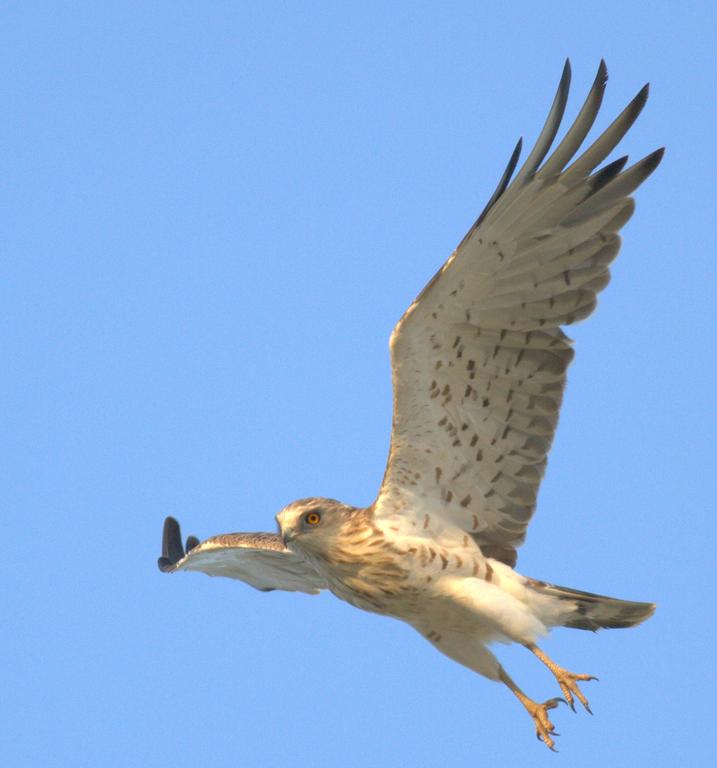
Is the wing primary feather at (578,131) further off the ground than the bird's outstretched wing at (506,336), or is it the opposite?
A: the wing primary feather at (578,131)

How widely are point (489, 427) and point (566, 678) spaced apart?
1667mm

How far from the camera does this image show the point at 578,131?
9.16m

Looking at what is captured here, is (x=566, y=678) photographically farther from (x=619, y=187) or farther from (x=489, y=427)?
(x=619, y=187)

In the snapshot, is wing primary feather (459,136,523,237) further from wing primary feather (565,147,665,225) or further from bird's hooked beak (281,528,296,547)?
bird's hooked beak (281,528,296,547)

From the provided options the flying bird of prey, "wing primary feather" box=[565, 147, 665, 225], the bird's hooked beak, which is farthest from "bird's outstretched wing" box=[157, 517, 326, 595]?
"wing primary feather" box=[565, 147, 665, 225]

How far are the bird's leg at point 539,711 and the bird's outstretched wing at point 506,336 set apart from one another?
81 cm

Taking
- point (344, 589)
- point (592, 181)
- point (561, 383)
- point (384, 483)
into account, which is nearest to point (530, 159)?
point (592, 181)

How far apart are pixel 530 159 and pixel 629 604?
302cm

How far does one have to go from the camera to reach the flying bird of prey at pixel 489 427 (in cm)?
931

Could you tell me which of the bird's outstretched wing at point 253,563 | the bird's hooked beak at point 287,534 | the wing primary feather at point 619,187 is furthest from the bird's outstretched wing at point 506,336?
the bird's outstretched wing at point 253,563

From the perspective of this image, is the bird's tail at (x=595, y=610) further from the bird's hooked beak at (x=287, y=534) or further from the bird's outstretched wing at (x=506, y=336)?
the bird's hooked beak at (x=287, y=534)

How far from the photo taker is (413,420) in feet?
31.8

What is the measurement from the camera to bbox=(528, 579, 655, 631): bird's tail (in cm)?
988

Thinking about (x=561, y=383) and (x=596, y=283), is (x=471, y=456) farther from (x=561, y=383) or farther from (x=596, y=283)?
(x=596, y=283)
